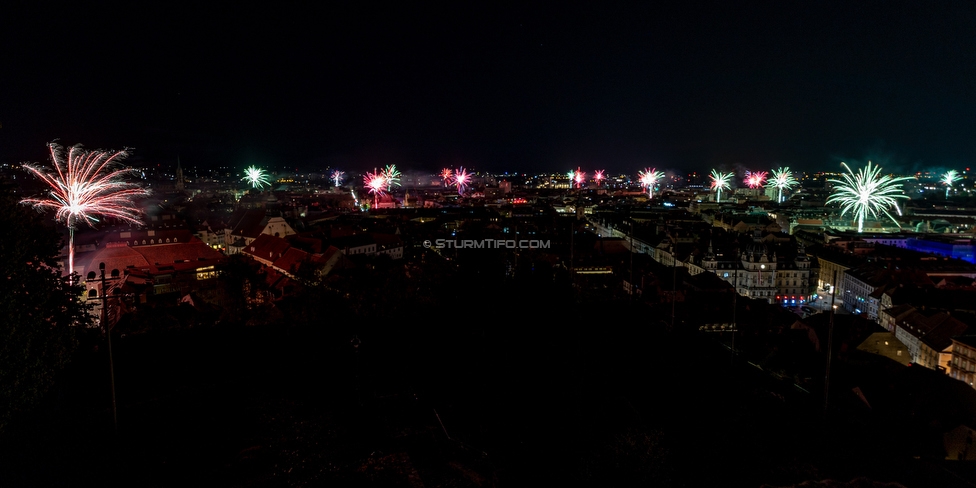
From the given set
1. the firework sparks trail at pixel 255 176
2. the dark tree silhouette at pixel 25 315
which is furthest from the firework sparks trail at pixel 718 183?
the dark tree silhouette at pixel 25 315

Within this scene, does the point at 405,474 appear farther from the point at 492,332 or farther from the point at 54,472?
the point at 54,472

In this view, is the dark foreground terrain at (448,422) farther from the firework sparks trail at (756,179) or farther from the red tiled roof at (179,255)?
the firework sparks trail at (756,179)

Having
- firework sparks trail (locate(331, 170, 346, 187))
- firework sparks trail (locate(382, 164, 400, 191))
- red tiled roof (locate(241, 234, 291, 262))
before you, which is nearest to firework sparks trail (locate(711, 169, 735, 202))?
firework sparks trail (locate(382, 164, 400, 191))

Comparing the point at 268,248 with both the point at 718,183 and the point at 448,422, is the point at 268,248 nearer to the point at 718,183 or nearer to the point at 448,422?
the point at 448,422

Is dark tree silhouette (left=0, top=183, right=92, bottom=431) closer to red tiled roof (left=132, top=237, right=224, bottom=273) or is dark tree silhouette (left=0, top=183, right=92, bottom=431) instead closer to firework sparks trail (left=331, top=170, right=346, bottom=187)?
red tiled roof (left=132, top=237, right=224, bottom=273)

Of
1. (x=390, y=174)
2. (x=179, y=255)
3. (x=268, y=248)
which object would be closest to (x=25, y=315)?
(x=179, y=255)

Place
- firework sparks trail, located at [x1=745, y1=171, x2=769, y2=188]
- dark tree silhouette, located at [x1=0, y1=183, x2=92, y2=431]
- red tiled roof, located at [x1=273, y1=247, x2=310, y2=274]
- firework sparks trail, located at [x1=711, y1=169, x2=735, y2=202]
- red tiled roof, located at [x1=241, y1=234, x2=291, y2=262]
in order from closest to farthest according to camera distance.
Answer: dark tree silhouette, located at [x1=0, y1=183, x2=92, y2=431]
red tiled roof, located at [x1=273, y1=247, x2=310, y2=274]
red tiled roof, located at [x1=241, y1=234, x2=291, y2=262]
firework sparks trail, located at [x1=745, y1=171, x2=769, y2=188]
firework sparks trail, located at [x1=711, y1=169, x2=735, y2=202]

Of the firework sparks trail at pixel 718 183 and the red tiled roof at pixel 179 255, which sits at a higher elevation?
the firework sparks trail at pixel 718 183

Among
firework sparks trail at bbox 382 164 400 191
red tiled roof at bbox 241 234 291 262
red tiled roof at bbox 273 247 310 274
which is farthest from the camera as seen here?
firework sparks trail at bbox 382 164 400 191
